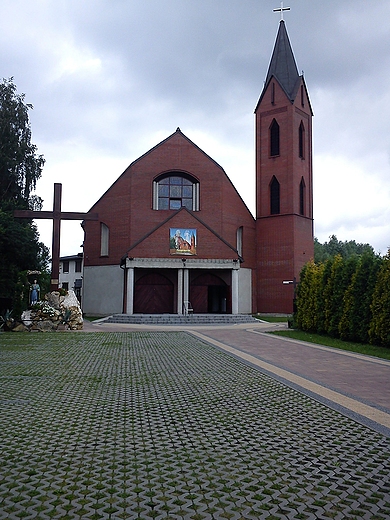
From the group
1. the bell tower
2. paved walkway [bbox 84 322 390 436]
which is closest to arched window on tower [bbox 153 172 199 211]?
the bell tower

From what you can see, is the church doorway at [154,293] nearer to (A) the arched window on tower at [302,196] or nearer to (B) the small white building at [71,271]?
(A) the arched window on tower at [302,196]

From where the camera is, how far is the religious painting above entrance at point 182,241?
30.5 metres

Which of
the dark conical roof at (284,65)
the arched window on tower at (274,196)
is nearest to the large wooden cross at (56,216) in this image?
the arched window on tower at (274,196)

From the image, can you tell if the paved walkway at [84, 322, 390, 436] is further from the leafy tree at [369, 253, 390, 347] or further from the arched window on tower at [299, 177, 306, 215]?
the arched window on tower at [299, 177, 306, 215]

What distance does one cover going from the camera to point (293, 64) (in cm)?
3666

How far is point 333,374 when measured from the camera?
8.06m

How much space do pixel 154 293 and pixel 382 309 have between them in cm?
1928

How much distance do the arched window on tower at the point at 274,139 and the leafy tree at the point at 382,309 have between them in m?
22.1

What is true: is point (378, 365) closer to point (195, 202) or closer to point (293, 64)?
point (195, 202)

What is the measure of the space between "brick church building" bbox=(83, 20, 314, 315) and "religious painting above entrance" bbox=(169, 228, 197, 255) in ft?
0.21

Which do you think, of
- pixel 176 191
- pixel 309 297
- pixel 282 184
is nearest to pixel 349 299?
pixel 309 297

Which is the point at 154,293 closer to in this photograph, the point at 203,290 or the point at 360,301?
the point at 203,290

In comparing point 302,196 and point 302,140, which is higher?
point 302,140

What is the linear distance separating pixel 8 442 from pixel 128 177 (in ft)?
101
